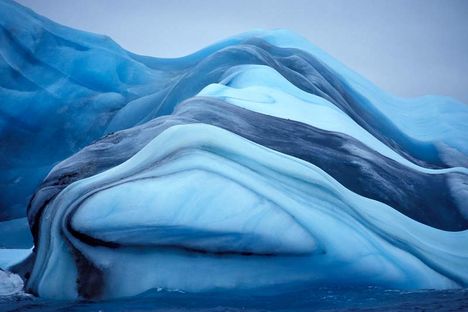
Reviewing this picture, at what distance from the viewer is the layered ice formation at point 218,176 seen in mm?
2154

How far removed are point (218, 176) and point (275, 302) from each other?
54 cm

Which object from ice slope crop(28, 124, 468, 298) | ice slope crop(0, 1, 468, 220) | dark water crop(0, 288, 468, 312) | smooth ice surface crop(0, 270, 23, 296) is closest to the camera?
dark water crop(0, 288, 468, 312)

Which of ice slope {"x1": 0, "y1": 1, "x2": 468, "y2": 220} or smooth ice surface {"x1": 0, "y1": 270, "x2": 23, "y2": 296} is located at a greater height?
ice slope {"x1": 0, "y1": 1, "x2": 468, "y2": 220}

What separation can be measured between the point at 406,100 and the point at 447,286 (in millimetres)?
2533

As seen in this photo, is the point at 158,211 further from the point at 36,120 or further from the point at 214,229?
the point at 36,120

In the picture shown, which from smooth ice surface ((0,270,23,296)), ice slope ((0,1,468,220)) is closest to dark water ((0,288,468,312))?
smooth ice surface ((0,270,23,296))

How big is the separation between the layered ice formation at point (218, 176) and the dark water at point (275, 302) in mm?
50

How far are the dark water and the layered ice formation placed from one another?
50mm

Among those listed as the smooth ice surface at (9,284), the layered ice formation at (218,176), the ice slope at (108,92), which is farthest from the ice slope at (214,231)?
the ice slope at (108,92)

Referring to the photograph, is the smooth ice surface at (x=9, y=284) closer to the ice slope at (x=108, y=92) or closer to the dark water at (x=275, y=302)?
the dark water at (x=275, y=302)

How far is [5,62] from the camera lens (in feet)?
13.0

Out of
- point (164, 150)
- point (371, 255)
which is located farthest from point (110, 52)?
point (371, 255)

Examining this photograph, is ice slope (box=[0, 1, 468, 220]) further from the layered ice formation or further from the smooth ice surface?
the smooth ice surface

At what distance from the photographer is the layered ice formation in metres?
2.15
